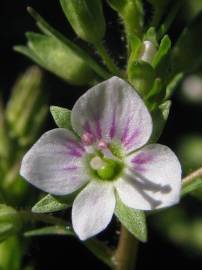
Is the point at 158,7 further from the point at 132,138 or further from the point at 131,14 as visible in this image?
the point at 132,138

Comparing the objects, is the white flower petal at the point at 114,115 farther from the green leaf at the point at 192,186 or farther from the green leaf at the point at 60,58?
the green leaf at the point at 60,58

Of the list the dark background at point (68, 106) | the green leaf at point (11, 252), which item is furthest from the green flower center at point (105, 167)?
the dark background at point (68, 106)

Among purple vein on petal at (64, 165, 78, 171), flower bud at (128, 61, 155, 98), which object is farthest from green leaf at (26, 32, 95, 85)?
purple vein on petal at (64, 165, 78, 171)

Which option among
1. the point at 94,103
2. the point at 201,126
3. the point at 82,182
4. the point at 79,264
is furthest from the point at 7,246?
the point at 201,126

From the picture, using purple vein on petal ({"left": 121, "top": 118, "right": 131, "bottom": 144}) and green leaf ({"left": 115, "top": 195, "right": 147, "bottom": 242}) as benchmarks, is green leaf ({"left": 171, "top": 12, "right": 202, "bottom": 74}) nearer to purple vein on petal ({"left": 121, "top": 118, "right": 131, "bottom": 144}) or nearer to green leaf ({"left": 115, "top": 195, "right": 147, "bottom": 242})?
purple vein on petal ({"left": 121, "top": 118, "right": 131, "bottom": 144})

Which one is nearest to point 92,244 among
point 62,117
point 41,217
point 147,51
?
point 41,217

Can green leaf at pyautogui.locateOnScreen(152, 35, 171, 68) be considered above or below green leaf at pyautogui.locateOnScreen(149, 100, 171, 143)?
above
